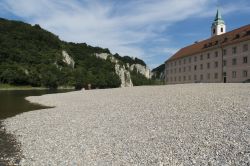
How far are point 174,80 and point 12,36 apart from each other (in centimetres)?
11650

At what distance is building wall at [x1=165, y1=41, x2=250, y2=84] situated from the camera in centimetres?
6378

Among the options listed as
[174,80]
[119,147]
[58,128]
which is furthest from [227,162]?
[174,80]

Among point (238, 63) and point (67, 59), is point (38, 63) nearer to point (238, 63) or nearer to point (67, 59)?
point (67, 59)

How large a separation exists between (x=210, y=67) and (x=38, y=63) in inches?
4277

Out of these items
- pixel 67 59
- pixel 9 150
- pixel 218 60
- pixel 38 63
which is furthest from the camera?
pixel 67 59

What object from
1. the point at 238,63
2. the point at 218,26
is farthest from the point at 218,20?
the point at 238,63

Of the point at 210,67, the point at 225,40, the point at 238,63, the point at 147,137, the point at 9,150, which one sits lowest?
the point at 9,150

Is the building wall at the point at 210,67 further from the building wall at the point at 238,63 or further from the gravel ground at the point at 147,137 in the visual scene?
the gravel ground at the point at 147,137

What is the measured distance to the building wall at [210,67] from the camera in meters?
63.8

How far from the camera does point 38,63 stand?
154 m

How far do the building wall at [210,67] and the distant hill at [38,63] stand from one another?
62.2 m

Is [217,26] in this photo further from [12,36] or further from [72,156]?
[12,36]

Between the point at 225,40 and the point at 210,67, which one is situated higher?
the point at 225,40

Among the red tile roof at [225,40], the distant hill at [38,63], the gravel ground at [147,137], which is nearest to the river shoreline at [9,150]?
the gravel ground at [147,137]
